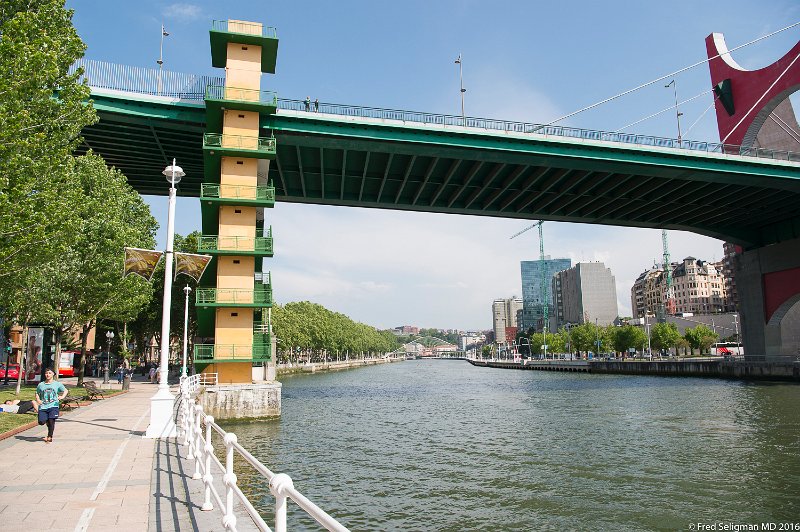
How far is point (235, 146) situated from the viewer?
3297cm

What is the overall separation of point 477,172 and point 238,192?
21.5 metres

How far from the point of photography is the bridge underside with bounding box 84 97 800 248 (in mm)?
37938

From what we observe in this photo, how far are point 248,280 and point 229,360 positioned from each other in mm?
4633

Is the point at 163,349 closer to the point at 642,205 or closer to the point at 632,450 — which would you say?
the point at 632,450

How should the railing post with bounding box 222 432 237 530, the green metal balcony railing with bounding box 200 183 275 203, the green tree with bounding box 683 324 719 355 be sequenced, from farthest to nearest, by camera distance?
1. the green tree with bounding box 683 324 719 355
2. the green metal balcony railing with bounding box 200 183 275 203
3. the railing post with bounding box 222 432 237 530

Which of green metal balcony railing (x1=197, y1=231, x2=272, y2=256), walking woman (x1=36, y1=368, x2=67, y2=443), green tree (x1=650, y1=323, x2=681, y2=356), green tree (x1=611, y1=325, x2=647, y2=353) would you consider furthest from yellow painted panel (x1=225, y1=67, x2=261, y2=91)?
green tree (x1=650, y1=323, x2=681, y2=356)

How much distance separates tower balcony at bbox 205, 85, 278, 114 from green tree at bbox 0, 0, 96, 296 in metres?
10.9

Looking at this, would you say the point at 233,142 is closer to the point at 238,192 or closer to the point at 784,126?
the point at 238,192

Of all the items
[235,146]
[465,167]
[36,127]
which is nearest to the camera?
[36,127]

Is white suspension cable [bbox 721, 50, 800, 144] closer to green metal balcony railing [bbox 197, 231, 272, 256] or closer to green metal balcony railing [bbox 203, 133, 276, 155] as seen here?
green metal balcony railing [bbox 203, 133, 276, 155]

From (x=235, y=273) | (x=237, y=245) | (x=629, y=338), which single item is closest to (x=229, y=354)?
(x=235, y=273)

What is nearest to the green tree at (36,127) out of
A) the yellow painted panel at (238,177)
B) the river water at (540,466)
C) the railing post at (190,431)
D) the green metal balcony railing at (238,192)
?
the railing post at (190,431)

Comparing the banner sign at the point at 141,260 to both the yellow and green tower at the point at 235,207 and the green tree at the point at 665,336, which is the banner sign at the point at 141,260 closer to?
the yellow and green tower at the point at 235,207

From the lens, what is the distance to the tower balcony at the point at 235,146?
32.3 metres
